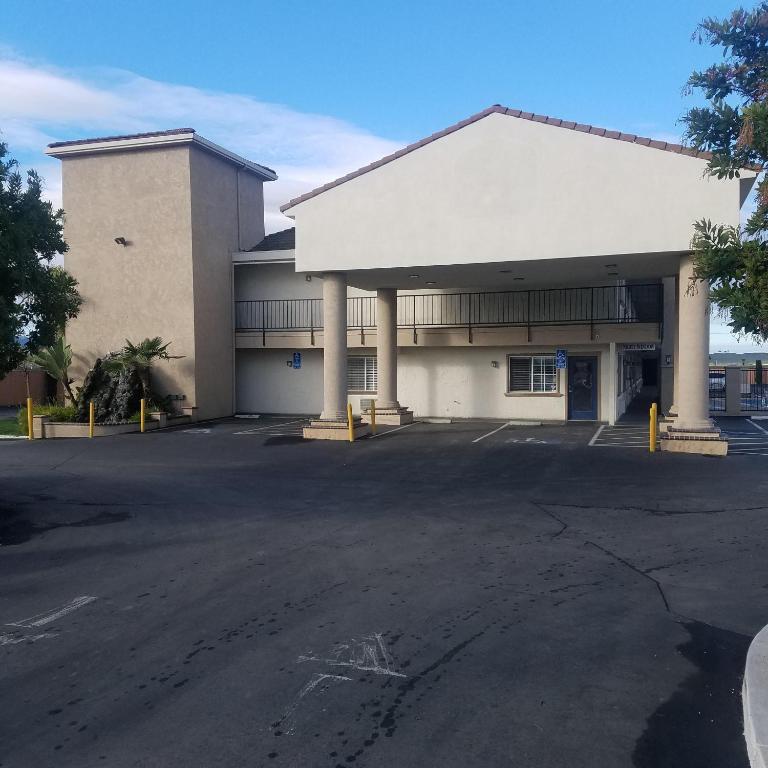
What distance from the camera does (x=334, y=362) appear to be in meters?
21.3

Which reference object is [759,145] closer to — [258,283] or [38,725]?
[38,725]

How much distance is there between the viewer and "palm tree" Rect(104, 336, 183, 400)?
971 inches

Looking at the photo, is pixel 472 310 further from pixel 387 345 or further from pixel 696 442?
pixel 696 442

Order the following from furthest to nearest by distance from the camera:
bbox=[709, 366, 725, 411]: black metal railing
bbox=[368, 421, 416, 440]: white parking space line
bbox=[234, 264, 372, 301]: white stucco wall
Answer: bbox=[709, 366, 725, 411]: black metal railing < bbox=[234, 264, 372, 301]: white stucco wall < bbox=[368, 421, 416, 440]: white parking space line

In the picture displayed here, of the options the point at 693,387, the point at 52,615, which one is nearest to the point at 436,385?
the point at 693,387

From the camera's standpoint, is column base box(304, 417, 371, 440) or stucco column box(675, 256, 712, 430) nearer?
stucco column box(675, 256, 712, 430)

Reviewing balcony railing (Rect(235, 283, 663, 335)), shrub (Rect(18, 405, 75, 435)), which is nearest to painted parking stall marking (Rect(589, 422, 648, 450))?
balcony railing (Rect(235, 283, 663, 335))

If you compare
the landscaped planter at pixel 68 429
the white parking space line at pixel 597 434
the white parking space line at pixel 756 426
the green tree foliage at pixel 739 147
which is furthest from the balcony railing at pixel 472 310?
the green tree foliage at pixel 739 147

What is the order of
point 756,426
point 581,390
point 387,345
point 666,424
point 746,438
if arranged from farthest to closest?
1. point 581,390
2. point 756,426
3. point 387,345
4. point 746,438
5. point 666,424

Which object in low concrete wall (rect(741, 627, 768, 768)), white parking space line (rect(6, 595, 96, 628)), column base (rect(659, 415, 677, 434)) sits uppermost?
column base (rect(659, 415, 677, 434))

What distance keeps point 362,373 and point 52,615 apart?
2176 cm

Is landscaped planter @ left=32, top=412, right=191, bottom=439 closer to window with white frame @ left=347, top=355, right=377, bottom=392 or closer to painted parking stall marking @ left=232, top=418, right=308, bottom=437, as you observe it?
painted parking stall marking @ left=232, top=418, right=308, bottom=437

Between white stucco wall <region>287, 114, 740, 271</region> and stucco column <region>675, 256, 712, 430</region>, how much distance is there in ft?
5.50

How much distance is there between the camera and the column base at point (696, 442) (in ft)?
57.7
